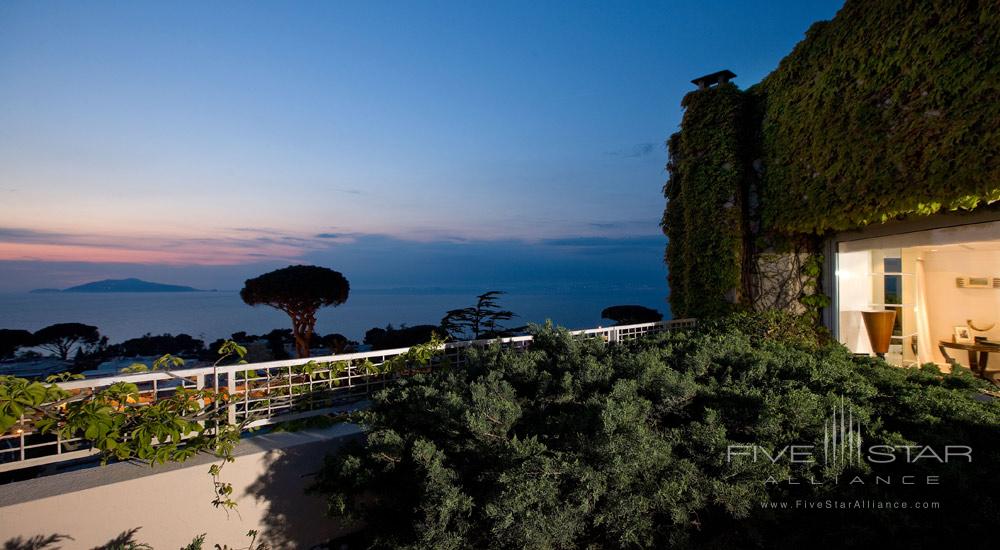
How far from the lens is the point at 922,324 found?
652cm

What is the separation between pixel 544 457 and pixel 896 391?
2.65 metres

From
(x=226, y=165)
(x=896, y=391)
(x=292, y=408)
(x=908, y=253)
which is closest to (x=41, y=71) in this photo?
(x=226, y=165)

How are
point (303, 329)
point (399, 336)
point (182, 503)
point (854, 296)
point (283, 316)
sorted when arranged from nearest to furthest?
point (182, 503)
point (854, 296)
point (399, 336)
point (303, 329)
point (283, 316)

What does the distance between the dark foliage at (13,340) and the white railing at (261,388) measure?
9536mm

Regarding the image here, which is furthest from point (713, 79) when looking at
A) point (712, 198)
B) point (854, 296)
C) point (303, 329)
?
point (303, 329)

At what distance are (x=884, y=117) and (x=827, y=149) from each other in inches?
28.0

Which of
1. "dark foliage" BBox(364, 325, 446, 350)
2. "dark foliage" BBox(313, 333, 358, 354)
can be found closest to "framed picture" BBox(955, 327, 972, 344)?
"dark foliage" BBox(364, 325, 446, 350)

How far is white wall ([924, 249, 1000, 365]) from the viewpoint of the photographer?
19.0 ft

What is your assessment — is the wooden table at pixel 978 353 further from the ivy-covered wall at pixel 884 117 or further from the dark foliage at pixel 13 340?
the dark foliage at pixel 13 340

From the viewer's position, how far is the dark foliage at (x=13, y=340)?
1037 centimetres

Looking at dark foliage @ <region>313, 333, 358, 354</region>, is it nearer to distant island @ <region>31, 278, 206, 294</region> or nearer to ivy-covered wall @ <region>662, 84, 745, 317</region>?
ivy-covered wall @ <region>662, 84, 745, 317</region>

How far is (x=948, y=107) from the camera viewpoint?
13.9 ft

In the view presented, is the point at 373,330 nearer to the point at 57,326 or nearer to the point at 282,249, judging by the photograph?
the point at 57,326
